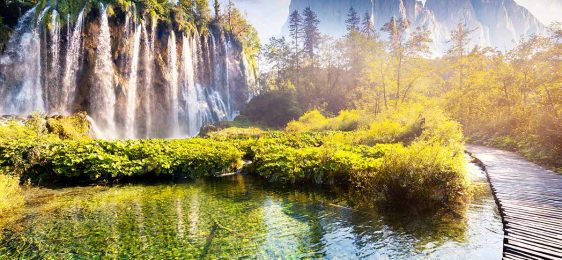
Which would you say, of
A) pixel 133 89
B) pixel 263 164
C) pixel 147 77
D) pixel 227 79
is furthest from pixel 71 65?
pixel 227 79

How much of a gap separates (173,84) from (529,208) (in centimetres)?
3502

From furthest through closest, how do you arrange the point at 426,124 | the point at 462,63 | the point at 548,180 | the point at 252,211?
the point at 462,63, the point at 426,124, the point at 548,180, the point at 252,211

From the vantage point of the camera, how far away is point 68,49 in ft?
91.4

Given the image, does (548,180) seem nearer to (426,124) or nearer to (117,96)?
(426,124)

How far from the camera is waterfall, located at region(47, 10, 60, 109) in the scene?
26828 millimetres

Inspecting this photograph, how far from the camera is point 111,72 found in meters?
30.7

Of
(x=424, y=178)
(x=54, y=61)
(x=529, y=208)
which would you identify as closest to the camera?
(x=529, y=208)

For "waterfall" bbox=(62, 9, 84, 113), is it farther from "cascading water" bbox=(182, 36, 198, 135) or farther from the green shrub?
the green shrub

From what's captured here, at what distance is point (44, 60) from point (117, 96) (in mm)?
6236

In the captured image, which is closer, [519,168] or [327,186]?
[327,186]

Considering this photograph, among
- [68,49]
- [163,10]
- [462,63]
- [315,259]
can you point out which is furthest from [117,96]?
[462,63]

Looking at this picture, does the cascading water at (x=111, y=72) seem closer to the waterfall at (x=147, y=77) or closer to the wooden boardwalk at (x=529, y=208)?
the waterfall at (x=147, y=77)

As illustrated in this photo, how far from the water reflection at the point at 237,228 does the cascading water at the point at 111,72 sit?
836 inches

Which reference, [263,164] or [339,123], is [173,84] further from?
[263,164]
